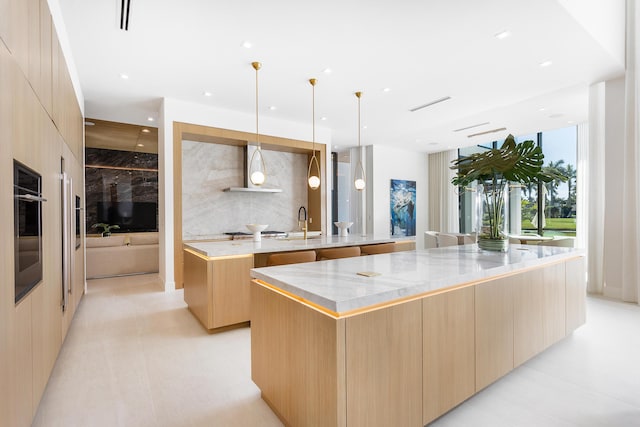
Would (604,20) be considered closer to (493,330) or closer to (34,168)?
(493,330)

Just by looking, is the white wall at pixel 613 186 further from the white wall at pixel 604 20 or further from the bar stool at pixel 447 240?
the bar stool at pixel 447 240

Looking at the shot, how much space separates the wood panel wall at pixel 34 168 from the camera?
133cm

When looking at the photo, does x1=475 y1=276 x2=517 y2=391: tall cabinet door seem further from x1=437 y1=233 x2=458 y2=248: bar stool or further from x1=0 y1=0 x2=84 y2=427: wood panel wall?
x1=437 y1=233 x2=458 y2=248: bar stool

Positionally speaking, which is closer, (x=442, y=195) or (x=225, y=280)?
(x=225, y=280)

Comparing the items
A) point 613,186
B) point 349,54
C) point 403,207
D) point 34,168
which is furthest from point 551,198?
point 34,168

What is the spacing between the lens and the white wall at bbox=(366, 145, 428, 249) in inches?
334

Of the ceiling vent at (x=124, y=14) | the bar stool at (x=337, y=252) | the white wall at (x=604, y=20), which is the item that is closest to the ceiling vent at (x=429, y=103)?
→ the white wall at (x=604, y=20)

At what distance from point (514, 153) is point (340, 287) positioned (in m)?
1.97

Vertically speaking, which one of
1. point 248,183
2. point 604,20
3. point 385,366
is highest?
point 604,20

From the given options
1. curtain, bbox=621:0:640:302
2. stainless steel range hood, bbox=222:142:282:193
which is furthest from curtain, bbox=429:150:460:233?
stainless steel range hood, bbox=222:142:282:193

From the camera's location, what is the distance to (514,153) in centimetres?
253

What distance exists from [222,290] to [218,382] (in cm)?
102

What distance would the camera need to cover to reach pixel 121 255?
5.85 meters

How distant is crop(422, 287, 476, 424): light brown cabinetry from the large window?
17.1ft
